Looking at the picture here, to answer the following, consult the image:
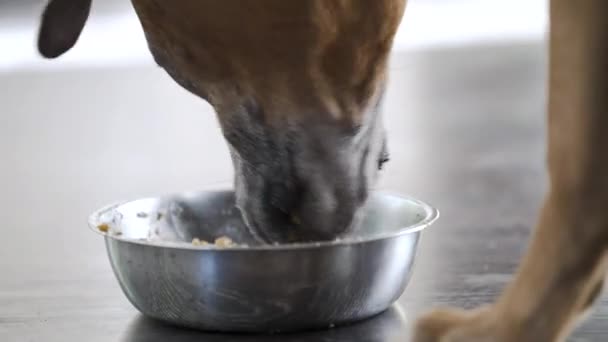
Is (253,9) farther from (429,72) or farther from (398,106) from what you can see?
(429,72)

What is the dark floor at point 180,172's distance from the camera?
6.79 feet

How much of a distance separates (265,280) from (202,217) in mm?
507


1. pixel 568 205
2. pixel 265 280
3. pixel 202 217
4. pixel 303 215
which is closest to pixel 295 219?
pixel 303 215

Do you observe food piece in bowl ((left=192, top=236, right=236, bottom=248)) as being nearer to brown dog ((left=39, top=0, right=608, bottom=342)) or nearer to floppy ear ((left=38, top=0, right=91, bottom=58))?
brown dog ((left=39, top=0, right=608, bottom=342))

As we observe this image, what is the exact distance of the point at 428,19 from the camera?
28.3 feet

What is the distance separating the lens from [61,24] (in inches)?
84.4

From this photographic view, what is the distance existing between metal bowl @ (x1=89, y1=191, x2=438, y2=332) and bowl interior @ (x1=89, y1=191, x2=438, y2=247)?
6.2 inches

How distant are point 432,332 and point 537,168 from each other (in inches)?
82.4

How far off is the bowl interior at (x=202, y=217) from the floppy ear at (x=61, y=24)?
1.07 ft

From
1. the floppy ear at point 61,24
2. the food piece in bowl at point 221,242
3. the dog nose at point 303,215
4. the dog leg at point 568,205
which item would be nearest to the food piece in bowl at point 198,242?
the food piece in bowl at point 221,242

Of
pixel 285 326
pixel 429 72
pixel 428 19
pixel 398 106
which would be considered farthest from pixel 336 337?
pixel 428 19

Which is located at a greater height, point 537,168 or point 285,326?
point 285,326

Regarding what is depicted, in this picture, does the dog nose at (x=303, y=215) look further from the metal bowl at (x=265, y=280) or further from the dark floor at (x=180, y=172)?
the dark floor at (x=180, y=172)

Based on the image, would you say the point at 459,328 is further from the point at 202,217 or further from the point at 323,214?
the point at 202,217
